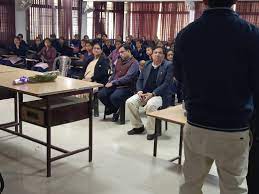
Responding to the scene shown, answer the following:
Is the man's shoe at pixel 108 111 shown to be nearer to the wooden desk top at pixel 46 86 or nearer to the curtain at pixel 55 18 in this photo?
the wooden desk top at pixel 46 86

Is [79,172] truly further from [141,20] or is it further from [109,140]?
[141,20]

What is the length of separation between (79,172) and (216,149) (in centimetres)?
181

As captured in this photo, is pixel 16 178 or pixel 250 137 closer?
pixel 250 137

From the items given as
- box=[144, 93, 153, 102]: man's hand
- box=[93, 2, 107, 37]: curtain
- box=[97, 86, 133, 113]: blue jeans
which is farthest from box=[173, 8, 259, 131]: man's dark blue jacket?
box=[93, 2, 107, 37]: curtain

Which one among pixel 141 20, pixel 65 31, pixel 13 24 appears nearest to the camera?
pixel 13 24

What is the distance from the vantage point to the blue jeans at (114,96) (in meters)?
4.61

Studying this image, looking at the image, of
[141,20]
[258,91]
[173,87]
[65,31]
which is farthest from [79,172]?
[141,20]

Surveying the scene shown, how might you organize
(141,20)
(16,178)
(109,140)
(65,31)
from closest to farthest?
(16,178) < (109,140) < (65,31) < (141,20)

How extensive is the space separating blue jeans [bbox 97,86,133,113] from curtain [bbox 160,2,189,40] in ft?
26.0

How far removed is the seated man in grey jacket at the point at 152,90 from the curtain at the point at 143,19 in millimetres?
8686

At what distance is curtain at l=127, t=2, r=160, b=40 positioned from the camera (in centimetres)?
1273

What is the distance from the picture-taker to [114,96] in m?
4.63

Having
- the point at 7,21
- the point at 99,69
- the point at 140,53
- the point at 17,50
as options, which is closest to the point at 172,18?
the point at 140,53

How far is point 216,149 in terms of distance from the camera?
1568mm
